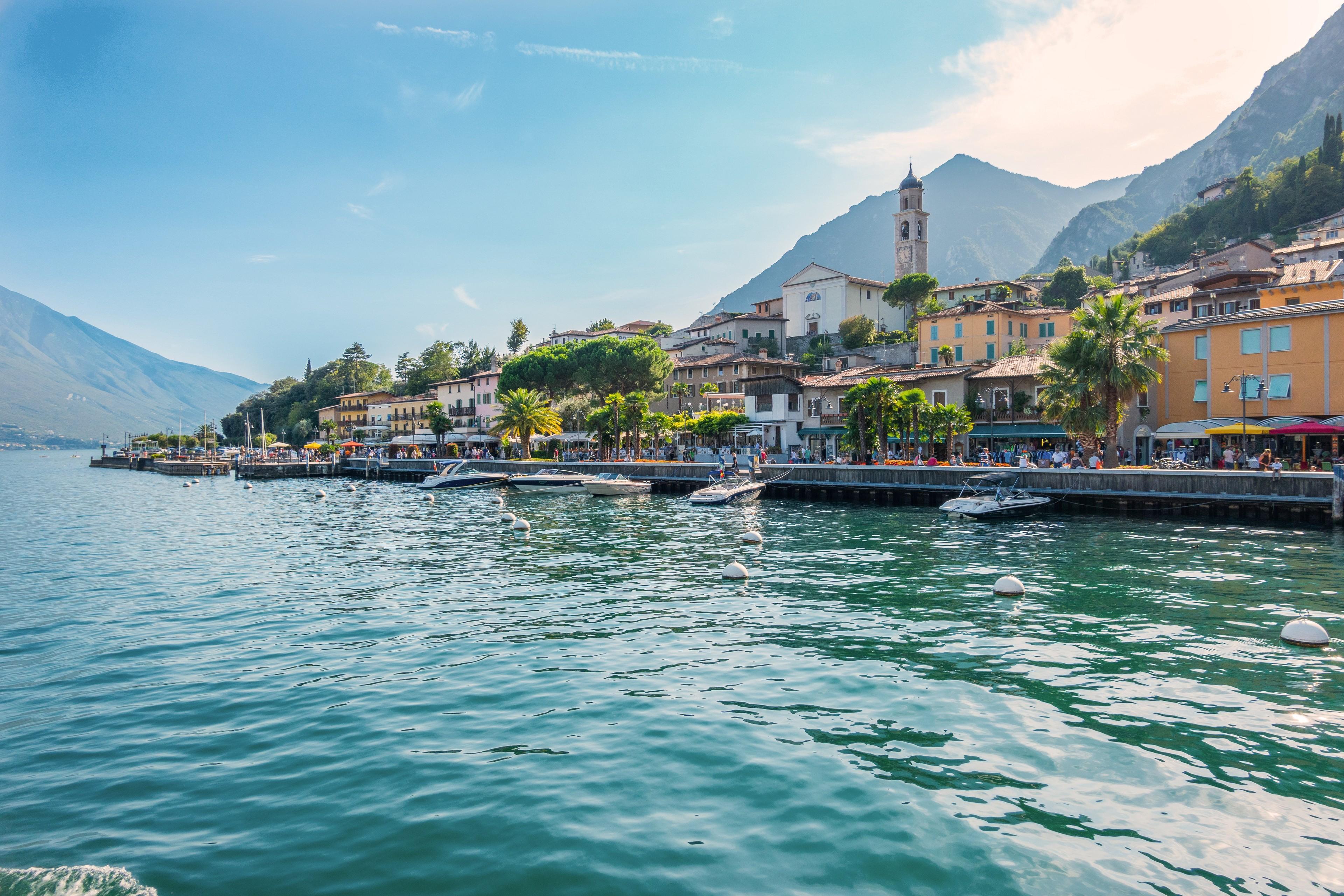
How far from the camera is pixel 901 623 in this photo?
1501cm

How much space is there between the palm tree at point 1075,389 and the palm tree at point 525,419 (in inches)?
1718

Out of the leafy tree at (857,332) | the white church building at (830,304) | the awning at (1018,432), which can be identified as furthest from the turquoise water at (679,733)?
the white church building at (830,304)

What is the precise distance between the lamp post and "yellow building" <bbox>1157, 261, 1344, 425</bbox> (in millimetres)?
105

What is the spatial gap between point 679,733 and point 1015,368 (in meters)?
51.9

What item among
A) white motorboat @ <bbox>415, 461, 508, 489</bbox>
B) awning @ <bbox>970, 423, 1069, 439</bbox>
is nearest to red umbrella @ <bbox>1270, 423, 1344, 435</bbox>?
awning @ <bbox>970, 423, 1069, 439</bbox>

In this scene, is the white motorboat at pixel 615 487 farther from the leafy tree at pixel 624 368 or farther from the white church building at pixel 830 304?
the white church building at pixel 830 304

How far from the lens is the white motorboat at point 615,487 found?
48.1 meters

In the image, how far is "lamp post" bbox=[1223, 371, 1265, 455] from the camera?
35625mm

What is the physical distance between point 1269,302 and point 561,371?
61.4 m

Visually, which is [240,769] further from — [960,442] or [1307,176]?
[1307,176]

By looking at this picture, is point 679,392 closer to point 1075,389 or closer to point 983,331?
point 983,331

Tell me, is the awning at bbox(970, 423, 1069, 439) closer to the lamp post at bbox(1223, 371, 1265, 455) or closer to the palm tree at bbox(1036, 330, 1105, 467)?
the lamp post at bbox(1223, 371, 1265, 455)

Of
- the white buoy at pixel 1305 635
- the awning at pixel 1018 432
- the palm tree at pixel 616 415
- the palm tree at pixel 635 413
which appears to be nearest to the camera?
the white buoy at pixel 1305 635

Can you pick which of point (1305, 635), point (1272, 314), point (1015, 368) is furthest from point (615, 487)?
point (1305, 635)
